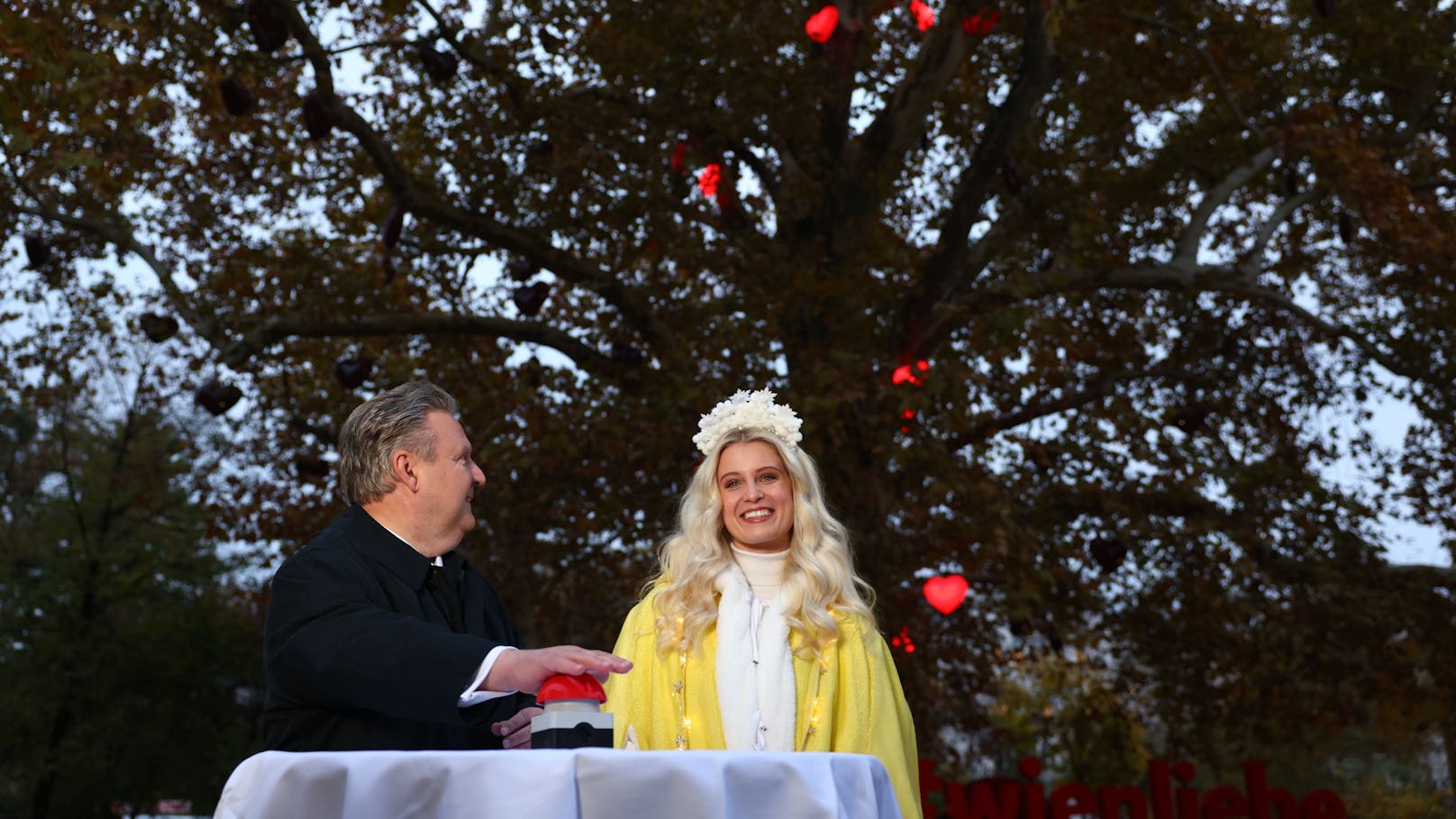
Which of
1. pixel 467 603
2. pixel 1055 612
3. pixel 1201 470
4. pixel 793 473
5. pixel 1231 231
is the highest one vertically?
pixel 1231 231

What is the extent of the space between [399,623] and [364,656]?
90mm

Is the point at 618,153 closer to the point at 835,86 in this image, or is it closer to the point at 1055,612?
the point at 835,86

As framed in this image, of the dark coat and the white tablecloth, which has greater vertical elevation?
the dark coat

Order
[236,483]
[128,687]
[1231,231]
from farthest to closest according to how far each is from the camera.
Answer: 1. [128,687]
2. [236,483]
3. [1231,231]

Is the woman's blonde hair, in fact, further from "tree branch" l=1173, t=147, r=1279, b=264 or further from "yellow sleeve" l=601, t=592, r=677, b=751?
"tree branch" l=1173, t=147, r=1279, b=264

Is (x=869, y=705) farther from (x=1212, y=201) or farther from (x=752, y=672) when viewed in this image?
(x=1212, y=201)

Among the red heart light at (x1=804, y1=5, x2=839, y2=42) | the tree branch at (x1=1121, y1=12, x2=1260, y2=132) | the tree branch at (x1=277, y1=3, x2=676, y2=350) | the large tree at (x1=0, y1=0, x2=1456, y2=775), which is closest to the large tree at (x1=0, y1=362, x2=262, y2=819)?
the large tree at (x1=0, y1=0, x2=1456, y2=775)

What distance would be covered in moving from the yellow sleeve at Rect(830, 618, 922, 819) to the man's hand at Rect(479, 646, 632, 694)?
1.57 metres

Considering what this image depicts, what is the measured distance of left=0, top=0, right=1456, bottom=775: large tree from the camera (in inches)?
411

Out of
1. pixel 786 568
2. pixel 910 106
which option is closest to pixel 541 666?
pixel 786 568

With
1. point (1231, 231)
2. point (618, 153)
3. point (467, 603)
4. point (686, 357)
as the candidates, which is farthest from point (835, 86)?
point (467, 603)

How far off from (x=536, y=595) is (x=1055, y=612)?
470 centimetres

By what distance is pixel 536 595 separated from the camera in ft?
44.6

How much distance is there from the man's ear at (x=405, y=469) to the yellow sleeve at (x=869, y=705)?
1.50 metres
